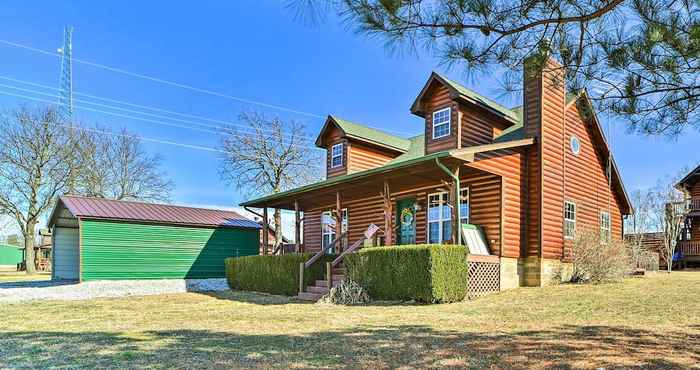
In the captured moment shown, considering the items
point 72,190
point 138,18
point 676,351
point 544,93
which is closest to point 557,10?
point 676,351

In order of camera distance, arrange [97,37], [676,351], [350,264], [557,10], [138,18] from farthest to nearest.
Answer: [97,37]
[138,18]
[350,264]
[676,351]
[557,10]

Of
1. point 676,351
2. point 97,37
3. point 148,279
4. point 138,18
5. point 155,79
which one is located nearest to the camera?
point 676,351

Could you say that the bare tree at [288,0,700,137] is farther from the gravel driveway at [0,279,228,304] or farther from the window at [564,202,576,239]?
the gravel driveway at [0,279,228,304]

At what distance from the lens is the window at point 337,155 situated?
21062 mm

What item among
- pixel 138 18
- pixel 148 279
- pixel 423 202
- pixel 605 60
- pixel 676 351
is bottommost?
pixel 148 279

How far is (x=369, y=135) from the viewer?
2122 centimetres

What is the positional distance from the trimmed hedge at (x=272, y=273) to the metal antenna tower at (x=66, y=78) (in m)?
24.8

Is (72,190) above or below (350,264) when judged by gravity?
above

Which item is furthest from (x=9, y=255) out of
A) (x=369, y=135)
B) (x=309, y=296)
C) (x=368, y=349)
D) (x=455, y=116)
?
(x=368, y=349)

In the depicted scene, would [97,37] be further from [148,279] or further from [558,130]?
[558,130]

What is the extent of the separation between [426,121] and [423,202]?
2683 mm

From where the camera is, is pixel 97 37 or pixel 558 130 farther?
pixel 97 37

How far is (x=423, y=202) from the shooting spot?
1727 centimetres

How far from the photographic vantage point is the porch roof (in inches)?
497
